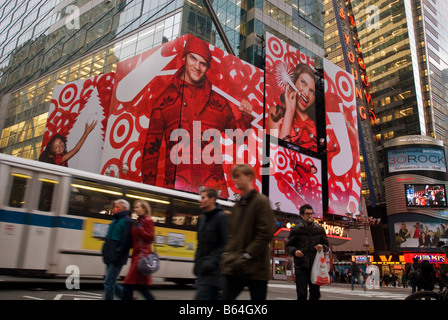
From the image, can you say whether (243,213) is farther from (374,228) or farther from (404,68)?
(404,68)

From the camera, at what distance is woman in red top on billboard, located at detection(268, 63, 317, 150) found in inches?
1406

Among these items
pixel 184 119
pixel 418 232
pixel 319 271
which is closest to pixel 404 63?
pixel 418 232

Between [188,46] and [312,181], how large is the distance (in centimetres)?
1731

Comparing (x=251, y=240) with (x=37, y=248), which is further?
(x=37, y=248)

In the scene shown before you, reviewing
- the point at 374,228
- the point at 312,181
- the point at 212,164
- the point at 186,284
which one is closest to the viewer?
the point at 186,284

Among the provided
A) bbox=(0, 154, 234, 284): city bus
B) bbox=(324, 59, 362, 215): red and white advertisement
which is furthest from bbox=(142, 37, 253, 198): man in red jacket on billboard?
bbox=(0, 154, 234, 284): city bus

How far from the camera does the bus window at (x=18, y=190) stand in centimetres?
992

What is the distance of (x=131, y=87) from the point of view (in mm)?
32062

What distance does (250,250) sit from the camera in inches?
145

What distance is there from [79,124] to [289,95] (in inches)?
803

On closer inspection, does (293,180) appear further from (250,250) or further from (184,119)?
(250,250)

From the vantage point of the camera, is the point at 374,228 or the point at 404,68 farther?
the point at 404,68

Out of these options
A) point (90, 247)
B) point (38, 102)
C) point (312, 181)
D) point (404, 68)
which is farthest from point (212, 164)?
point (404, 68)

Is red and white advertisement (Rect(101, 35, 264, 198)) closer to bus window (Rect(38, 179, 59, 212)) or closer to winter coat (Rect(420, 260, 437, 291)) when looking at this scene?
bus window (Rect(38, 179, 59, 212))
